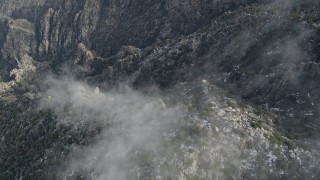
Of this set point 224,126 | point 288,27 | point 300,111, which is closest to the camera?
point 224,126

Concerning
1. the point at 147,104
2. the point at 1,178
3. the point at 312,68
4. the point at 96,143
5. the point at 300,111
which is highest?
the point at 312,68

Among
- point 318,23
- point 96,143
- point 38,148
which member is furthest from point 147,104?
point 318,23

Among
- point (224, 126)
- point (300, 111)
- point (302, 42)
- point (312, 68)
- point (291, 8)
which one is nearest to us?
point (224, 126)

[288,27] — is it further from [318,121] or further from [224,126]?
[224,126]

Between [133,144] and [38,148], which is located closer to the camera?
[133,144]

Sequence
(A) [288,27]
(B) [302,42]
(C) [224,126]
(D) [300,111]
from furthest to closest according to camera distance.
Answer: (A) [288,27] → (B) [302,42] → (D) [300,111] → (C) [224,126]

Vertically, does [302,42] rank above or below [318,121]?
above

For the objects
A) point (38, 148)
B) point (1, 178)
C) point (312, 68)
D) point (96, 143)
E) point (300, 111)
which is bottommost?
point (1, 178)

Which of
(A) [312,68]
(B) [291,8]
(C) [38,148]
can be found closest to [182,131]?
(A) [312,68]

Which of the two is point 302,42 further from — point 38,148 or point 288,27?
point 38,148
